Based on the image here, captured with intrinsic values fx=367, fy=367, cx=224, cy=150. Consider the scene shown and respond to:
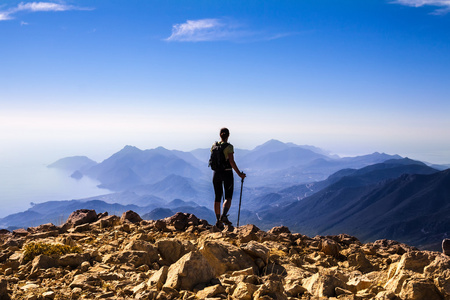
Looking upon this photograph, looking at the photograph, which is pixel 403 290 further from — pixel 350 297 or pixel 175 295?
pixel 175 295

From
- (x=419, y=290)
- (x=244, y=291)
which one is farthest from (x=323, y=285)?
(x=244, y=291)

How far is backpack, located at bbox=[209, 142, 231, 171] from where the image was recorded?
14742 millimetres

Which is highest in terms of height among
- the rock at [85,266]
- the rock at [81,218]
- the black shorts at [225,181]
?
the black shorts at [225,181]

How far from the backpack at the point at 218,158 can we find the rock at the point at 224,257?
6.08 meters

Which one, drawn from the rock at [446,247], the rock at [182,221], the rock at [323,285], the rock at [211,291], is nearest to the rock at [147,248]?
the rock at [211,291]

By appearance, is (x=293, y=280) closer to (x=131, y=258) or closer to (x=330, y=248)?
(x=131, y=258)

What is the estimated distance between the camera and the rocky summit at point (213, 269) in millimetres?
6586

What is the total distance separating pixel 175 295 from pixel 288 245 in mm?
7109

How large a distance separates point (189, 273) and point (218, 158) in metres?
8.15

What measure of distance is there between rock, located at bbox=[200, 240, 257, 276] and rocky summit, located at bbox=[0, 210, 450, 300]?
0.07 ft

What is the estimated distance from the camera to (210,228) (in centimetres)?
1459

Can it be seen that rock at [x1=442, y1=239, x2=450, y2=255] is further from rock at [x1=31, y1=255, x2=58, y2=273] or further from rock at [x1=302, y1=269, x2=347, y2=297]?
rock at [x1=31, y1=255, x2=58, y2=273]

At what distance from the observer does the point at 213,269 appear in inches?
293

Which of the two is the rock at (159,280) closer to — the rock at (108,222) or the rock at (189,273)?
the rock at (189,273)
